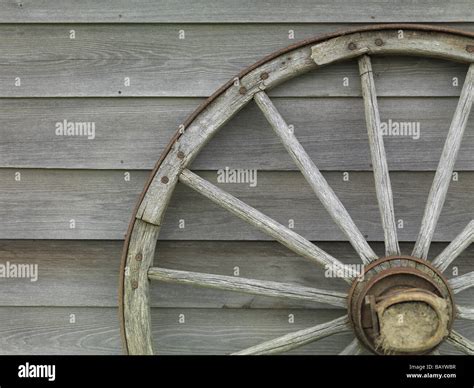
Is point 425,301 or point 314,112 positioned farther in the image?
point 314,112

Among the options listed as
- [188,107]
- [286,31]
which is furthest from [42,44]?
[286,31]

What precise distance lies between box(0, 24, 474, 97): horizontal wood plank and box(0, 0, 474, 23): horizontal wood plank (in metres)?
0.03

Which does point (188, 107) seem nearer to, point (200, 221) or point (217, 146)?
point (217, 146)

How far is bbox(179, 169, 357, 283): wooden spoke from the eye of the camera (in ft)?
6.27

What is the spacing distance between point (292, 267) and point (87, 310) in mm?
710

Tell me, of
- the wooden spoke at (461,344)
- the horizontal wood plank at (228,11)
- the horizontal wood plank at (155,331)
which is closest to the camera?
the wooden spoke at (461,344)

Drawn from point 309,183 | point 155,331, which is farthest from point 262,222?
point 155,331

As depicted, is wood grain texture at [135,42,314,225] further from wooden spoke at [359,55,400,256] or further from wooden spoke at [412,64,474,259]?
wooden spoke at [412,64,474,259]

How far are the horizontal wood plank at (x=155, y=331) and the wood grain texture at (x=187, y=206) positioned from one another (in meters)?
0.27

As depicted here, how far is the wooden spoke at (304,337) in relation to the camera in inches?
74.5

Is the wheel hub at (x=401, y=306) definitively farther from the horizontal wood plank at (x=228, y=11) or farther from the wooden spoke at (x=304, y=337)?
the horizontal wood plank at (x=228, y=11)

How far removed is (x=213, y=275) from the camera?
6.42 feet

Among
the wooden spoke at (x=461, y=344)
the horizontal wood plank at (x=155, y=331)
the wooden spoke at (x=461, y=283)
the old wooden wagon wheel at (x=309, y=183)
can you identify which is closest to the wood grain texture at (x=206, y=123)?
the old wooden wagon wheel at (x=309, y=183)

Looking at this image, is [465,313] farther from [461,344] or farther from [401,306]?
[401,306]
